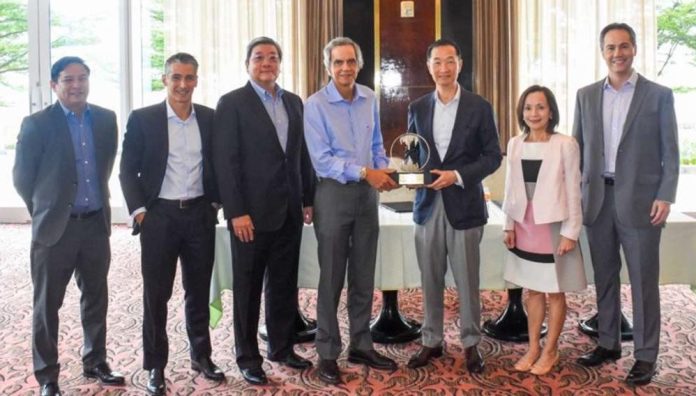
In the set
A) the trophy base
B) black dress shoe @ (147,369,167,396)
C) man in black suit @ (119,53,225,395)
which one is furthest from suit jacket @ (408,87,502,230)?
black dress shoe @ (147,369,167,396)

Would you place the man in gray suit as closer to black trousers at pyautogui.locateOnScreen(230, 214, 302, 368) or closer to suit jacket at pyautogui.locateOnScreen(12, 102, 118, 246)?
black trousers at pyautogui.locateOnScreen(230, 214, 302, 368)

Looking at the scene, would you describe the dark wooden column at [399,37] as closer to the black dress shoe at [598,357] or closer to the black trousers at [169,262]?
the black dress shoe at [598,357]

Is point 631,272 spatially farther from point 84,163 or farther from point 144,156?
point 84,163

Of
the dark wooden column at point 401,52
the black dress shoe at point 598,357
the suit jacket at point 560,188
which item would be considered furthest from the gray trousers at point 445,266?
the dark wooden column at point 401,52

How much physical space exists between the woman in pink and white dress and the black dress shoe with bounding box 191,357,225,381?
1422mm

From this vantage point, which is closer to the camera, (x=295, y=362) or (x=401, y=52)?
(x=295, y=362)

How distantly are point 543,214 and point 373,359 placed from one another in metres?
1.06

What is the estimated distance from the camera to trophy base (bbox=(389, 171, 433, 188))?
8.73 feet

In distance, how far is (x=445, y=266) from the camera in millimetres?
2879

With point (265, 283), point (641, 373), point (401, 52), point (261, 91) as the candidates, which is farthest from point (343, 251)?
point (401, 52)

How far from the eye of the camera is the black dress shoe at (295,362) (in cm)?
293

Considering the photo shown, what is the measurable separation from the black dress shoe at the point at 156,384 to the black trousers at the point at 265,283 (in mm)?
344

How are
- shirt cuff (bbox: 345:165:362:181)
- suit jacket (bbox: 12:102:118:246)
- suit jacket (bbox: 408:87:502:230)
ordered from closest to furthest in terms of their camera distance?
suit jacket (bbox: 12:102:118:246) < shirt cuff (bbox: 345:165:362:181) < suit jacket (bbox: 408:87:502:230)

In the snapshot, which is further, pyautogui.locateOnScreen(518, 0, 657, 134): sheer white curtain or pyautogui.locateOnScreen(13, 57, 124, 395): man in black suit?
pyautogui.locateOnScreen(518, 0, 657, 134): sheer white curtain
